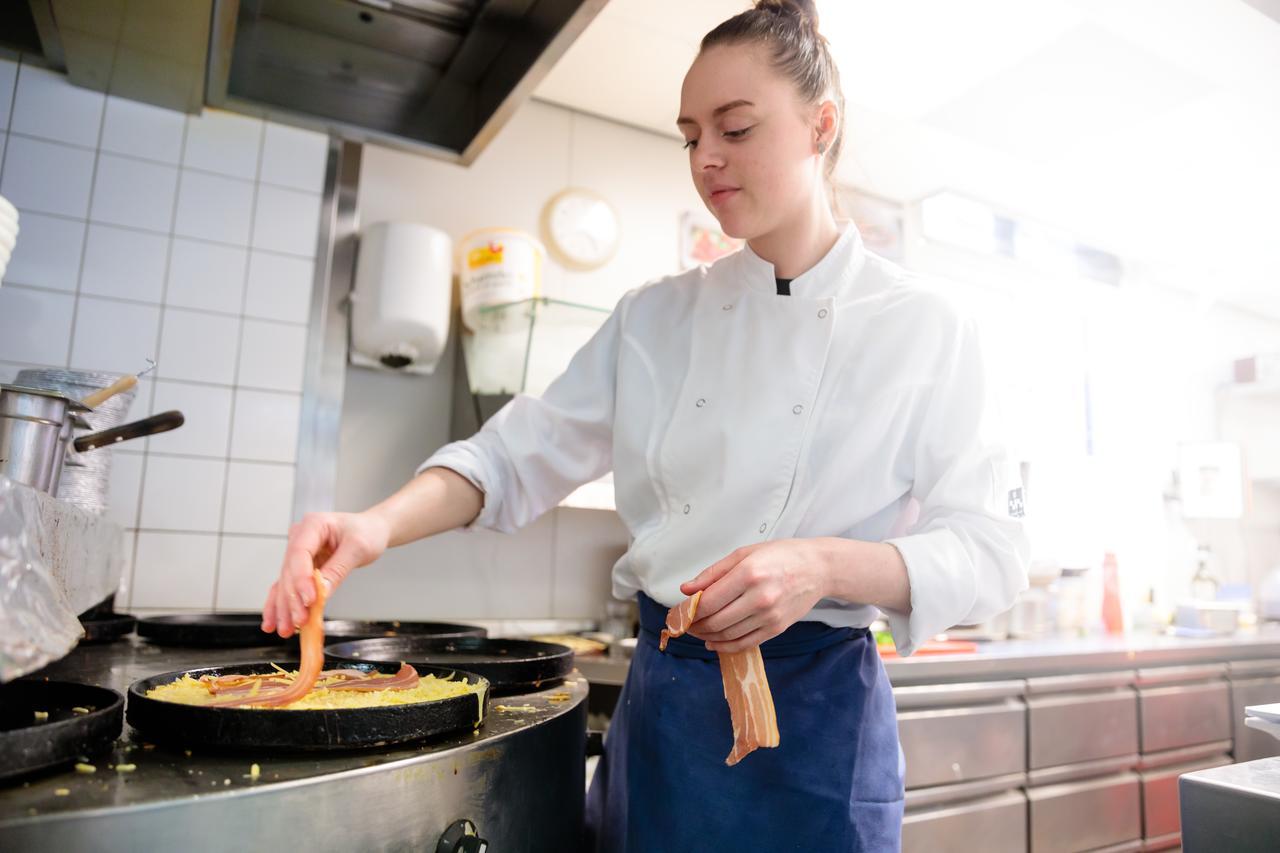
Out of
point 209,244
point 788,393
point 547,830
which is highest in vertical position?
point 209,244

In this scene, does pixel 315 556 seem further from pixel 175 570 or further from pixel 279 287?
pixel 279 287

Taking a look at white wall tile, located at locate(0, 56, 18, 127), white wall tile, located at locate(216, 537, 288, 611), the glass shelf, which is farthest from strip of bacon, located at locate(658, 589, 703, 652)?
white wall tile, located at locate(0, 56, 18, 127)

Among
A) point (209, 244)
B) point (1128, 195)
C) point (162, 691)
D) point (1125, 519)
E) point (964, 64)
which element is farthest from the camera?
point (1125, 519)

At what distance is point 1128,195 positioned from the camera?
11.3 feet

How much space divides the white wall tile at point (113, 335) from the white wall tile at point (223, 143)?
386 millimetres

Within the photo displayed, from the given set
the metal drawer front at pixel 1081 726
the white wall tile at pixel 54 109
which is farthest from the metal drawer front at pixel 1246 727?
the white wall tile at pixel 54 109

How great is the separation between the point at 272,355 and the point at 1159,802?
3120 millimetres

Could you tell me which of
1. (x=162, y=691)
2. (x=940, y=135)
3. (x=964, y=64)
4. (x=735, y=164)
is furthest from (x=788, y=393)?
(x=940, y=135)

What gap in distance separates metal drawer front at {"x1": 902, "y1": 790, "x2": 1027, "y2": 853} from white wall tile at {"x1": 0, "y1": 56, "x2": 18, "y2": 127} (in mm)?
2740

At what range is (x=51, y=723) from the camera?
575mm

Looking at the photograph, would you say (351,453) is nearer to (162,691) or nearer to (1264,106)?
(162,691)

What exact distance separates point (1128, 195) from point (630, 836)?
3.41 meters

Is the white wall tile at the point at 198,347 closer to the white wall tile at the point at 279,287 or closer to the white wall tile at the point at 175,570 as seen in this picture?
the white wall tile at the point at 279,287

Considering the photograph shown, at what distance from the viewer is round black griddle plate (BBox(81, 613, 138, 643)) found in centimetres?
133
